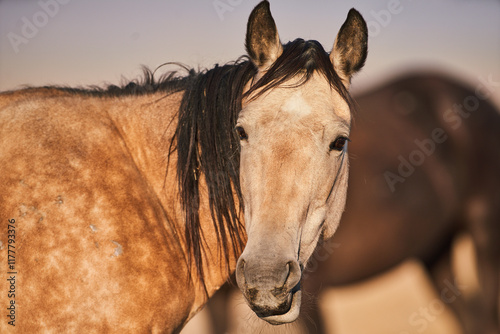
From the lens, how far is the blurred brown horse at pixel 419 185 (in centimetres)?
443

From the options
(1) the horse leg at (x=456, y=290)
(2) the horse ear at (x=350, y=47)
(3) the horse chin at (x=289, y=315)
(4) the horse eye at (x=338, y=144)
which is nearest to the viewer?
(3) the horse chin at (x=289, y=315)

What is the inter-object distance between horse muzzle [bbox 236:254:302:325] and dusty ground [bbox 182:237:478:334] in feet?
7.96

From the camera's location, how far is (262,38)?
246 centimetres

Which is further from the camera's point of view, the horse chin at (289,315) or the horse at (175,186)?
the horse at (175,186)

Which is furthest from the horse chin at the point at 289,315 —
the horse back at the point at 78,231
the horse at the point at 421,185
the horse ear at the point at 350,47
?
the horse at the point at 421,185

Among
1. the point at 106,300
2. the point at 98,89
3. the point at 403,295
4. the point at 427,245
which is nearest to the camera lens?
the point at 106,300

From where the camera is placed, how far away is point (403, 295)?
7.83m

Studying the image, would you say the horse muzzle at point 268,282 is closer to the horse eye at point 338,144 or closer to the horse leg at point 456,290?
the horse eye at point 338,144

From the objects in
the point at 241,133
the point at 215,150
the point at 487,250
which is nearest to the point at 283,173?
the point at 241,133

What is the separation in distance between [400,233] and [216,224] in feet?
8.76

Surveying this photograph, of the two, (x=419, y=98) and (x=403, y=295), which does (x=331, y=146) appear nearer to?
(x=419, y=98)

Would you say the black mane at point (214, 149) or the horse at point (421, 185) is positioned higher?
the black mane at point (214, 149)

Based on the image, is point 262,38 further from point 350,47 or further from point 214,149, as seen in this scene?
point 214,149

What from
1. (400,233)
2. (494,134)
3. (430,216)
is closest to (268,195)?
(400,233)
